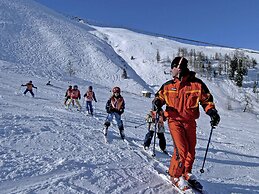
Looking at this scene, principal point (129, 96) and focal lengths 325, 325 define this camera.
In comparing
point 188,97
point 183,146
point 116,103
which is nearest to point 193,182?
point 183,146

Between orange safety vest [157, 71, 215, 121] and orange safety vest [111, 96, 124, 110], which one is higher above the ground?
orange safety vest [157, 71, 215, 121]

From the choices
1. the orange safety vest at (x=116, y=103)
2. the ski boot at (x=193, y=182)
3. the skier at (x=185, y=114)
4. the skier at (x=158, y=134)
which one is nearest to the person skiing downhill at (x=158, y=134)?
the skier at (x=158, y=134)

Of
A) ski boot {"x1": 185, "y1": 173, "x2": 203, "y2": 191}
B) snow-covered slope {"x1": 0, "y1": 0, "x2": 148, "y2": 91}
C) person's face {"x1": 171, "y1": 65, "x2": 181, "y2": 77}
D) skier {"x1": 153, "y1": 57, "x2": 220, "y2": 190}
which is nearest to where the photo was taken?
ski boot {"x1": 185, "y1": 173, "x2": 203, "y2": 191}

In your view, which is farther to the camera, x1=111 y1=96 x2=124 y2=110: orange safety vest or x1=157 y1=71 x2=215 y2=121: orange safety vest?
x1=111 y1=96 x2=124 y2=110: orange safety vest

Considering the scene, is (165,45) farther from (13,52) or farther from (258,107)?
(13,52)

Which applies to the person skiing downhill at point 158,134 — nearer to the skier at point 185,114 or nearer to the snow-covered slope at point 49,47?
the skier at point 185,114

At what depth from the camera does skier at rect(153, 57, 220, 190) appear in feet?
16.7

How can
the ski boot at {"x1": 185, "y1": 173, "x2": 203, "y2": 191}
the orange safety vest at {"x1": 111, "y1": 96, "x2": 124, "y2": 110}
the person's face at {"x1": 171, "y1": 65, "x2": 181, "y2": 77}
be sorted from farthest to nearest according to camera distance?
the orange safety vest at {"x1": 111, "y1": 96, "x2": 124, "y2": 110}
the person's face at {"x1": 171, "y1": 65, "x2": 181, "y2": 77}
the ski boot at {"x1": 185, "y1": 173, "x2": 203, "y2": 191}

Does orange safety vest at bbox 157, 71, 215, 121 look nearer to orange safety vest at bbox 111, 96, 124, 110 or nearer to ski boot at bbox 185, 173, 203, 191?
ski boot at bbox 185, 173, 203, 191

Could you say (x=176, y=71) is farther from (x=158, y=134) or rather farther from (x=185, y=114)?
(x=158, y=134)

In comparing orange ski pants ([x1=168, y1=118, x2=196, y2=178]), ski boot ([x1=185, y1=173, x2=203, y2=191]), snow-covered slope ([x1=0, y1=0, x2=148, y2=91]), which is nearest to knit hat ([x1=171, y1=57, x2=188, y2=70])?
orange ski pants ([x1=168, y1=118, x2=196, y2=178])

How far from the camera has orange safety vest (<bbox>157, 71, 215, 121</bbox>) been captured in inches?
201

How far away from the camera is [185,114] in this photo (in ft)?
16.9

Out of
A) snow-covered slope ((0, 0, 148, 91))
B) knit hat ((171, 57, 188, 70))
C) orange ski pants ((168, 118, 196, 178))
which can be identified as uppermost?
snow-covered slope ((0, 0, 148, 91))
